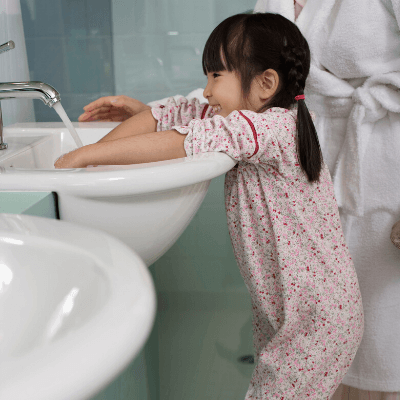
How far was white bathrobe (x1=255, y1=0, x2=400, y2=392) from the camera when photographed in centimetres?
90

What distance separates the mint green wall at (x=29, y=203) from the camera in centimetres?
45

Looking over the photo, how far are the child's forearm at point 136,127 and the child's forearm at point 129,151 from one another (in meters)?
0.25

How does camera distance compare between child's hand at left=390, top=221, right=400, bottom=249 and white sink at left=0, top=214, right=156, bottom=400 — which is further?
child's hand at left=390, top=221, right=400, bottom=249

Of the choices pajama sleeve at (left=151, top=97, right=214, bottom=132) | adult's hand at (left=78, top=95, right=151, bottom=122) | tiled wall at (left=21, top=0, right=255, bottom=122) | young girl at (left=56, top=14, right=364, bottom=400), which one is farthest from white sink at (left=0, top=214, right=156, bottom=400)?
tiled wall at (left=21, top=0, right=255, bottom=122)

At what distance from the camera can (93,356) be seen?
0.18 meters

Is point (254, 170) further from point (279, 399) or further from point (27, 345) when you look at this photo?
point (27, 345)

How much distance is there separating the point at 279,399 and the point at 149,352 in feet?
1.30

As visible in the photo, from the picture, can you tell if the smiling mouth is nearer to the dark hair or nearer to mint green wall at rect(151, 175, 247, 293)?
the dark hair

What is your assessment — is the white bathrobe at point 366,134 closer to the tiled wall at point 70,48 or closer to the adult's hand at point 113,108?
the adult's hand at point 113,108

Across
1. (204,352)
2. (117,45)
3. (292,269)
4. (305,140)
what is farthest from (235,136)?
(117,45)

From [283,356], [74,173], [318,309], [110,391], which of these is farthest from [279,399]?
[74,173]

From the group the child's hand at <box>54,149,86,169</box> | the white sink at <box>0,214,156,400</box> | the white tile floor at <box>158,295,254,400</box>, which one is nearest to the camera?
the white sink at <box>0,214,156,400</box>

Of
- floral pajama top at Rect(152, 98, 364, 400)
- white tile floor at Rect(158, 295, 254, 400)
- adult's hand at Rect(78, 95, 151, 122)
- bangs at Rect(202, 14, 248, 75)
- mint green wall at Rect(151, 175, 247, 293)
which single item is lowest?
white tile floor at Rect(158, 295, 254, 400)

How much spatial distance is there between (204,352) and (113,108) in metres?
0.73
